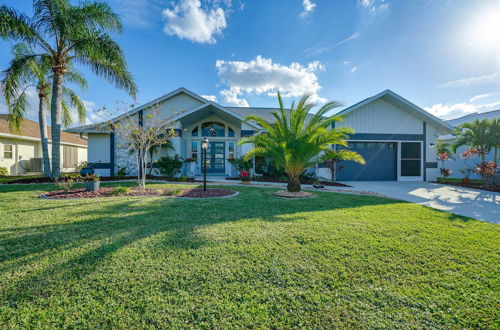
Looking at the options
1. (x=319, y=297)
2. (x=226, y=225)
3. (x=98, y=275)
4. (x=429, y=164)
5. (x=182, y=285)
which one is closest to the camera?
(x=319, y=297)

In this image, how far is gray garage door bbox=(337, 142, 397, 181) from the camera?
13.8 m

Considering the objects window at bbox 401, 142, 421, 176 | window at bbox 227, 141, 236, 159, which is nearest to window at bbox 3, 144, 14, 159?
window at bbox 227, 141, 236, 159

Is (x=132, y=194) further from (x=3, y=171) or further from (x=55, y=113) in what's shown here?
(x=3, y=171)

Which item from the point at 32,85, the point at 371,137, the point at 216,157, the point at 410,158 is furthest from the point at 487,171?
the point at 32,85

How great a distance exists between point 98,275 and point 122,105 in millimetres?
9736

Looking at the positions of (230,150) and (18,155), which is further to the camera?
(18,155)

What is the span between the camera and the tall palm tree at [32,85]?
440 inches

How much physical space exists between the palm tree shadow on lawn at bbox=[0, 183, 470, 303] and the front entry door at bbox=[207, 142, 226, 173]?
8.31 meters

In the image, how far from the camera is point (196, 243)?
352 cm

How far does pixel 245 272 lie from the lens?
2699mm

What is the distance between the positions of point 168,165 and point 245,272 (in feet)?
35.0

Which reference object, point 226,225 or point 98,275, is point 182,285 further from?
point 226,225

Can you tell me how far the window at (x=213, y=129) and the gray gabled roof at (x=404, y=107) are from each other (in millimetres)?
8266

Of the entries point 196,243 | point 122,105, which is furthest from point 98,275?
point 122,105
